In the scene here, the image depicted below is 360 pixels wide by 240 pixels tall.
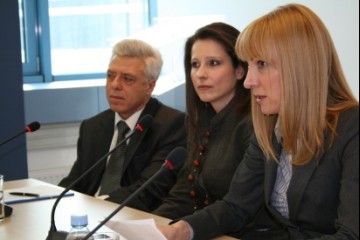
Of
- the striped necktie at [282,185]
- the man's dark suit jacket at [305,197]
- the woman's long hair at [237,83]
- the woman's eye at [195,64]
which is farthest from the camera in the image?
the woman's eye at [195,64]

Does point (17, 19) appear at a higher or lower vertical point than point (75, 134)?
higher

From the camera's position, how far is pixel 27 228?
2.18 meters

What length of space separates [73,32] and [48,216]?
2.74 m

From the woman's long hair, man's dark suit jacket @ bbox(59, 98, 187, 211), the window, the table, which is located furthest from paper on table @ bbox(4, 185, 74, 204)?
the window

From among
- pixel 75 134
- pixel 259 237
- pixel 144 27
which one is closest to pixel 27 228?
pixel 259 237

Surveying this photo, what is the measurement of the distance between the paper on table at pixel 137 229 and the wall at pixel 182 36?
2.80 meters

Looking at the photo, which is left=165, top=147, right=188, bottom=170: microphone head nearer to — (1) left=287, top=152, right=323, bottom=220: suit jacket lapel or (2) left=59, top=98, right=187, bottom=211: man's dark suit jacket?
(1) left=287, top=152, right=323, bottom=220: suit jacket lapel

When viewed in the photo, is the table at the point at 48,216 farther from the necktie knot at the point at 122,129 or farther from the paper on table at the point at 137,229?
the necktie knot at the point at 122,129

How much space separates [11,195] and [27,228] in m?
0.54

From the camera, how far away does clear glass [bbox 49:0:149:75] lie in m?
4.82

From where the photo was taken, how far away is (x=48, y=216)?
234 cm

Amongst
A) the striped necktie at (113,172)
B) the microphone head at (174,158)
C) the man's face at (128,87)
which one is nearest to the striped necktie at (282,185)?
the microphone head at (174,158)

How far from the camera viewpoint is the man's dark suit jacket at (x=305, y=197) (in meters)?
1.81

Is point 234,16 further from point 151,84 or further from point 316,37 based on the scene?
point 316,37
